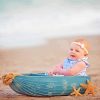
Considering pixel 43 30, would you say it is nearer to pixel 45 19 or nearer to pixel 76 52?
pixel 45 19

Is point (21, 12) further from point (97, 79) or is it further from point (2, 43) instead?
point (97, 79)

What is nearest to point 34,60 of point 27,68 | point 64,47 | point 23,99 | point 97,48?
point 27,68

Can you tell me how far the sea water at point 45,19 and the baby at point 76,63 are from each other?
1.72 ft

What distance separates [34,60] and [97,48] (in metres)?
0.48

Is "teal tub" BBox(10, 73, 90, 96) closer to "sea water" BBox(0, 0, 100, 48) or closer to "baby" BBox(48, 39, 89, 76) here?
"baby" BBox(48, 39, 89, 76)

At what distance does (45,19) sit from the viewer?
267 cm

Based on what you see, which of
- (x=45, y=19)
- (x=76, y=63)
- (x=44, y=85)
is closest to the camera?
(x=44, y=85)

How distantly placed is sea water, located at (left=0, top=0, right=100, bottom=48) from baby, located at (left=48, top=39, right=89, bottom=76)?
1.72 ft

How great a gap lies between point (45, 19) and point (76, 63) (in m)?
0.68

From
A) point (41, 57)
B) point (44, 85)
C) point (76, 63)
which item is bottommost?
point (44, 85)

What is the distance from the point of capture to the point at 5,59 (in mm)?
2717

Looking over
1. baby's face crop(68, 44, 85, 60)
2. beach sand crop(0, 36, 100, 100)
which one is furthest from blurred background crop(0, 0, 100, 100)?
baby's face crop(68, 44, 85, 60)

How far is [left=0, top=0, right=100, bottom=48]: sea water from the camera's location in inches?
105

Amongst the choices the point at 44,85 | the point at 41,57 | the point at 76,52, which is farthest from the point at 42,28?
the point at 44,85
